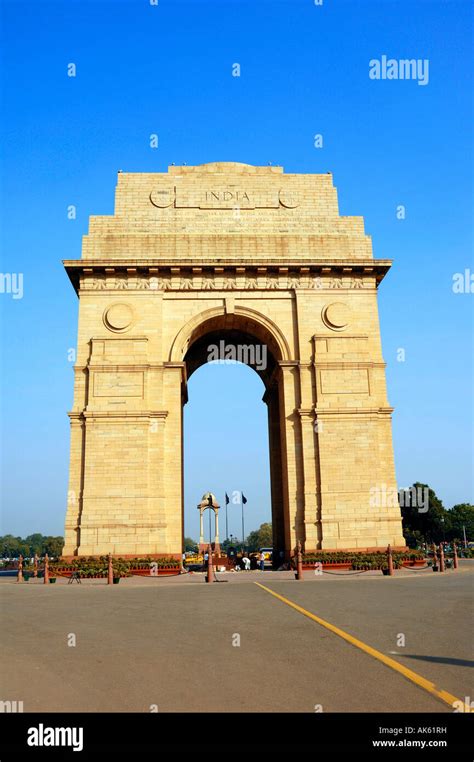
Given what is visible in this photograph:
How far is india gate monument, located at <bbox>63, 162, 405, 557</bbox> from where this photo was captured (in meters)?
27.2

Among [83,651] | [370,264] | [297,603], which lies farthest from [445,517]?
[83,651]

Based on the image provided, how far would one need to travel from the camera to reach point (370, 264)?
1190 inches

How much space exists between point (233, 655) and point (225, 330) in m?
26.6

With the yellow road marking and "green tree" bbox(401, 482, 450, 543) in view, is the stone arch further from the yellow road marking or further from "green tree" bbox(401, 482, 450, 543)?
"green tree" bbox(401, 482, 450, 543)

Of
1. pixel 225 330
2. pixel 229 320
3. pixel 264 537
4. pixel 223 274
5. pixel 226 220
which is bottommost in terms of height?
pixel 264 537

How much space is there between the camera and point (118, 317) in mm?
29547

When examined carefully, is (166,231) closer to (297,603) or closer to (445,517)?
(297,603)

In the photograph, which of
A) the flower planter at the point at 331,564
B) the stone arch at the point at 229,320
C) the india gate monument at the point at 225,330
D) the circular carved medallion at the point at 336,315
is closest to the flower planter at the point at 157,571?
the india gate monument at the point at 225,330

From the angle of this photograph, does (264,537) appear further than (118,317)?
Yes
